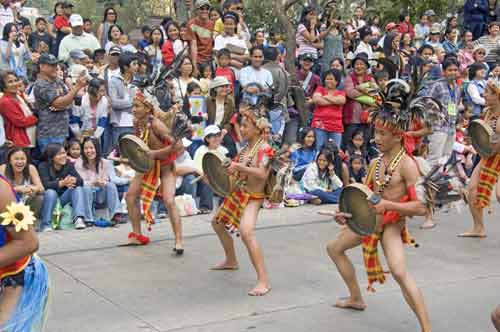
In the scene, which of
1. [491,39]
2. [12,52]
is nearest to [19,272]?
[12,52]

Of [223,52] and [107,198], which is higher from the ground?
[223,52]

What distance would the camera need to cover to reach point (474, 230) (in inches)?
355

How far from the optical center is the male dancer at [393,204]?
5.59m

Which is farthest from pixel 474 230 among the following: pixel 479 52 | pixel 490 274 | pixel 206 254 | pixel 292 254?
pixel 479 52

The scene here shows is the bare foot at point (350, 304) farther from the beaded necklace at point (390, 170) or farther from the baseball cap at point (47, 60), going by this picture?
the baseball cap at point (47, 60)

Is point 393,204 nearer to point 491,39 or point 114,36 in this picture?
point 114,36

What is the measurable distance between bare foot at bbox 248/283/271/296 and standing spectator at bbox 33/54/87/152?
3985mm

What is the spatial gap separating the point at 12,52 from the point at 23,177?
299cm

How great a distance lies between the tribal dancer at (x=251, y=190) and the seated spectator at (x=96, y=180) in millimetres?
2455

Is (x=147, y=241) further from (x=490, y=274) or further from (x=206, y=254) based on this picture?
(x=490, y=274)

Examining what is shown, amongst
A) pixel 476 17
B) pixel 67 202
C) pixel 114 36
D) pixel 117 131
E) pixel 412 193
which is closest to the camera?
pixel 412 193

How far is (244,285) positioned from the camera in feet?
23.1

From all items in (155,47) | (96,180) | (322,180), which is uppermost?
(155,47)

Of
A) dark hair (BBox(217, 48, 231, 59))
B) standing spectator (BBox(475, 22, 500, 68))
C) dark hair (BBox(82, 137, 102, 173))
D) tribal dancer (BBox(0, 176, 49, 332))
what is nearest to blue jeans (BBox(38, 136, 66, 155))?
dark hair (BBox(82, 137, 102, 173))
